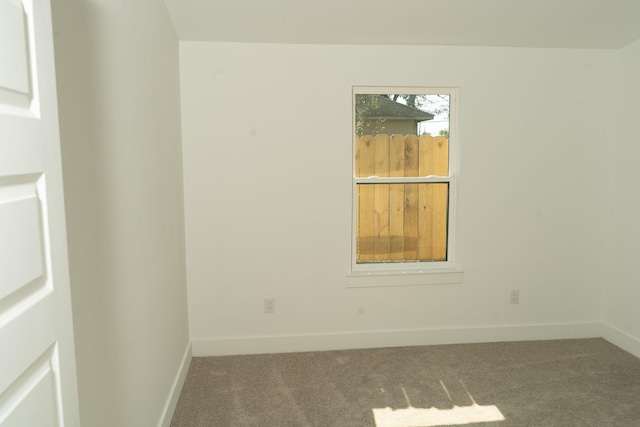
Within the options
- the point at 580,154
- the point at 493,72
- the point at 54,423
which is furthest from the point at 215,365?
the point at 580,154

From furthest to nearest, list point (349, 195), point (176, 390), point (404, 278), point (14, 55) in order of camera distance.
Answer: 1. point (404, 278)
2. point (349, 195)
3. point (176, 390)
4. point (14, 55)

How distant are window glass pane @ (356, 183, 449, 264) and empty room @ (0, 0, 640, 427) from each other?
0.05ft

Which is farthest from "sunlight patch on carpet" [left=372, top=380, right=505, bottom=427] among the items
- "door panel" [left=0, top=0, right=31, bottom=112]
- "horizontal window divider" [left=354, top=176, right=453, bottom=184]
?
"door panel" [left=0, top=0, right=31, bottom=112]

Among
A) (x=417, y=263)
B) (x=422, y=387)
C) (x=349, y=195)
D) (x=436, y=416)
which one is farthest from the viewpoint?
(x=417, y=263)

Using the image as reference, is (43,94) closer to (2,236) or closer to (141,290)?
(2,236)

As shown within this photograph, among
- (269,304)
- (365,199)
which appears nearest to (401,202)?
(365,199)

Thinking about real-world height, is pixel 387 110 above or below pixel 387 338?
above

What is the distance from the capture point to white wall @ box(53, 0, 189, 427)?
1257mm

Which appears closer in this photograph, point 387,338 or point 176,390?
point 176,390

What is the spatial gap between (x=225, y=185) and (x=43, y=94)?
2.13m

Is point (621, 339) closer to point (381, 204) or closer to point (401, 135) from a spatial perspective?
point (381, 204)

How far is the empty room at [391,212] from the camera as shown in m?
2.47

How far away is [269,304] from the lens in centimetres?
313

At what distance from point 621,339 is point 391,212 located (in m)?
2.03
